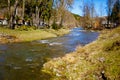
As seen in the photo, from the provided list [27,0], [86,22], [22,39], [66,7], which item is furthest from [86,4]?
[22,39]

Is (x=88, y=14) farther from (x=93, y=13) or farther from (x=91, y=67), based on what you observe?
(x=91, y=67)

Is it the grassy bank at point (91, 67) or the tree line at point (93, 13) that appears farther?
the tree line at point (93, 13)

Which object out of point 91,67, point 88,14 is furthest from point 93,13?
point 91,67

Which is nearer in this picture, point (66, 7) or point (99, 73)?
point (99, 73)

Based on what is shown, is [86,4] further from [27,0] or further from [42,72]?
[42,72]

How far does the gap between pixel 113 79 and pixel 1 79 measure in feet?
25.5

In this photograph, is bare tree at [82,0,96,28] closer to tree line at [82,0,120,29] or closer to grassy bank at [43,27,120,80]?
tree line at [82,0,120,29]

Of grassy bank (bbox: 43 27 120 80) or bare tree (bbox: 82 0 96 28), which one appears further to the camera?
bare tree (bbox: 82 0 96 28)

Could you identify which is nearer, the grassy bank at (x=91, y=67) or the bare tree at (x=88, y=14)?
the grassy bank at (x=91, y=67)

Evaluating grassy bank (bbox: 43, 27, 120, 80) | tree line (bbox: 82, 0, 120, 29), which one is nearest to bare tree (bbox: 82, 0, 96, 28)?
tree line (bbox: 82, 0, 120, 29)

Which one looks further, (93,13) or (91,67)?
(93,13)

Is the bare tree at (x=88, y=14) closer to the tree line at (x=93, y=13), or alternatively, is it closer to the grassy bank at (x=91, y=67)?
the tree line at (x=93, y=13)

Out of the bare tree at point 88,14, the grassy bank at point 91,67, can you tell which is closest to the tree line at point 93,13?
the bare tree at point 88,14

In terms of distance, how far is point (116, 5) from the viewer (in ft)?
419
